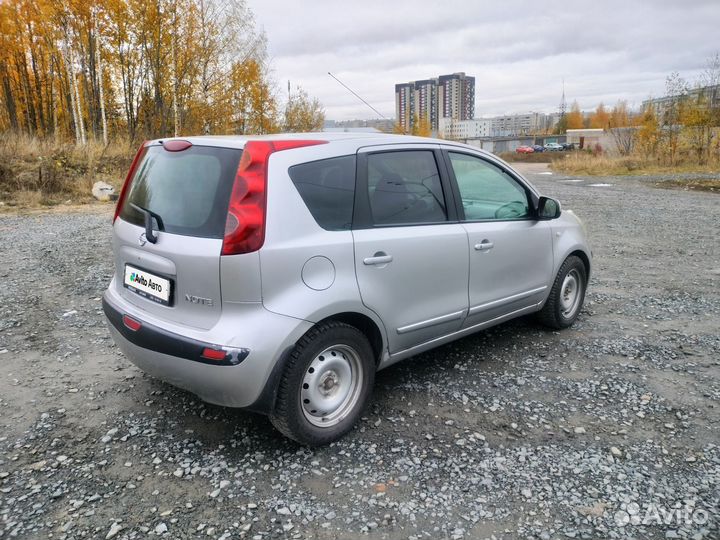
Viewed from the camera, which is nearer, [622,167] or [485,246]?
[485,246]

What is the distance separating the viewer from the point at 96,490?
2.56 metres

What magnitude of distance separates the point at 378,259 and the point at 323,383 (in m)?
0.77

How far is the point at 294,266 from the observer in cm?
263

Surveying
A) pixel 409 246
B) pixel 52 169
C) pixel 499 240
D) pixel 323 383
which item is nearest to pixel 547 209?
pixel 499 240

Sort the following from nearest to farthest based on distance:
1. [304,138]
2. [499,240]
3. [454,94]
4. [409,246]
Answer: [304,138] → [409,246] → [499,240] → [454,94]

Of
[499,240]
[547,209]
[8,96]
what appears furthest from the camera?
[8,96]

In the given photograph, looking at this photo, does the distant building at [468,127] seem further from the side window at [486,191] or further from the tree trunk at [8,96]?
the side window at [486,191]

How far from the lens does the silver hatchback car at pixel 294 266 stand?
8.40 feet

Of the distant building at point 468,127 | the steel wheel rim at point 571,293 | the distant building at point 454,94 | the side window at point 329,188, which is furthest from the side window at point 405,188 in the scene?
the distant building at point 454,94

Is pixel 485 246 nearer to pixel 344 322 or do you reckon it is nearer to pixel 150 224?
pixel 344 322

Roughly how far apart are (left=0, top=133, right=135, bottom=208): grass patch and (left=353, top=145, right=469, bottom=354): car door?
13.6 m

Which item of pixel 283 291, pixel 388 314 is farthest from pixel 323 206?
pixel 388 314

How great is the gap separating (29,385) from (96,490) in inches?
61.3

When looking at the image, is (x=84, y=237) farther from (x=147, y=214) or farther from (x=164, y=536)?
(x=164, y=536)
